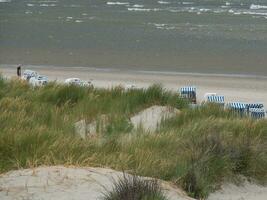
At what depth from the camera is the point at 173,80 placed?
74.2 ft

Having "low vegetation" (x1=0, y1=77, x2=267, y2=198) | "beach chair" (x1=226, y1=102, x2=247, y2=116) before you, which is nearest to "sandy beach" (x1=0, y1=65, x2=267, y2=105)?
"beach chair" (x1=226, y1=102, x2=247, y2=116)

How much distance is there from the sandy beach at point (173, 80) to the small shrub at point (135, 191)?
1419cm

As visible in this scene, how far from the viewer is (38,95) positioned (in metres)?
10.2

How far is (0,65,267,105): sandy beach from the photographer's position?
20.6 m

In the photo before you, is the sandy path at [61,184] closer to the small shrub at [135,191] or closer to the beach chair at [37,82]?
the small shrub at [135,191]

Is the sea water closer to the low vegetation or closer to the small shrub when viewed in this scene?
the low vegetation

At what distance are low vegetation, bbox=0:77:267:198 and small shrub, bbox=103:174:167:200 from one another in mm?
985

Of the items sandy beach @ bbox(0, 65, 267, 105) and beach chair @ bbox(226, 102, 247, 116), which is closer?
beach chair @ bbox(226, 102, 247, 116)

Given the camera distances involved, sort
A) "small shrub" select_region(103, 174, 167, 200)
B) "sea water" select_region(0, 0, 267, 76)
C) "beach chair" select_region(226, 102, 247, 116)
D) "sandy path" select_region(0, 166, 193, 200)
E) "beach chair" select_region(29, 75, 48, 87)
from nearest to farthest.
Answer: "small shrub" select_region(103, 174, 167, 200)
"sandy path" select_region(0, 166, 193, 200)
"beach chair" select_region(226, 102, 247, 116)
"beach chair" select_region(29, 75, 48, 87)
"sea water" select_region(0, 0, 267, 76)

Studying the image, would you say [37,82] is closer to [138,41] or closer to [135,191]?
[135,191]

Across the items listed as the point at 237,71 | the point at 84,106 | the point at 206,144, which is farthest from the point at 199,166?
the point at 237,71

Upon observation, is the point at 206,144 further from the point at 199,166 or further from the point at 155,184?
the point at 155,184

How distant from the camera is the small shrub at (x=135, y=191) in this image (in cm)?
522

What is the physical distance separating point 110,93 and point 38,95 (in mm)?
1327
